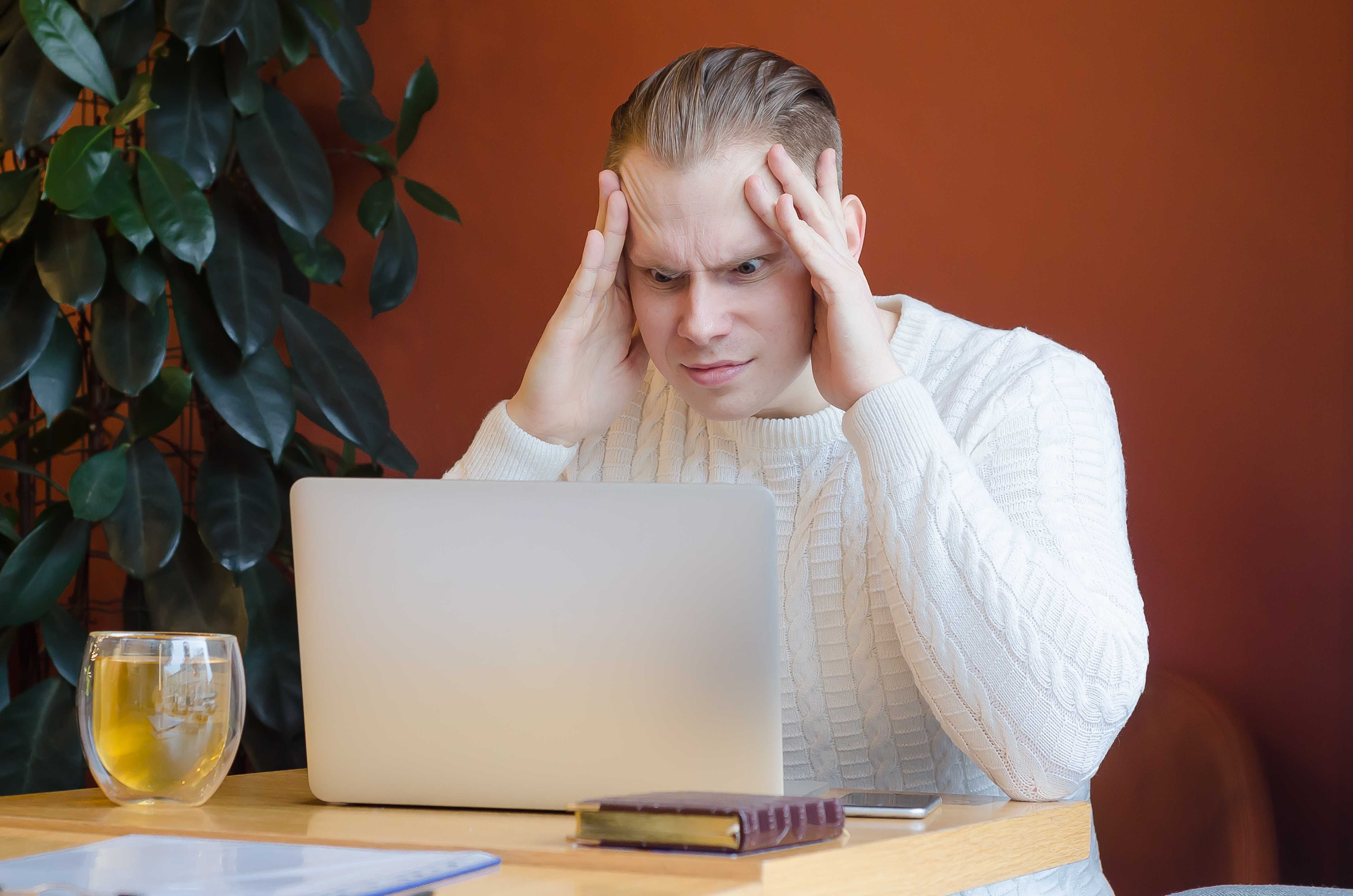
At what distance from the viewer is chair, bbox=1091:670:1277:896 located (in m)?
1.59

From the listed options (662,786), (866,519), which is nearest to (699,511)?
(662,786)

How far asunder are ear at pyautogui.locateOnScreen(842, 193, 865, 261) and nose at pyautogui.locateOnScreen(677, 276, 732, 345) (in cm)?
19

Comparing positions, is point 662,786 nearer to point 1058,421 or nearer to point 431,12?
point 1058,421

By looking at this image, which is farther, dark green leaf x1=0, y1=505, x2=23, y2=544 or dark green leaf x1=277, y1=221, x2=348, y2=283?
dark green leaf x1=277, y1=221, x2=348, y2=283

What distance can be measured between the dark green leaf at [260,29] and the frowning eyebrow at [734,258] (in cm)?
120

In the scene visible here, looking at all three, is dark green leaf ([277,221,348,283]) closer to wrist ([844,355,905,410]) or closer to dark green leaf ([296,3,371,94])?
dark green leaf ([296,3,371,94])

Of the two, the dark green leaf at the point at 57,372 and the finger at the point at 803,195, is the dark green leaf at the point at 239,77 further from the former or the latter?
the finger at the point at 803,195

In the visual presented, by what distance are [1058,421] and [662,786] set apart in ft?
2.21

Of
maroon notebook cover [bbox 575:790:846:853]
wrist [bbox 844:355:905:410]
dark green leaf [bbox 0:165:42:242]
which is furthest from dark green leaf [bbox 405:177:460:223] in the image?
maroon notebook cover [bbox 575:790:846:853]

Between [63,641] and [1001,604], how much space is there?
1.73 metres

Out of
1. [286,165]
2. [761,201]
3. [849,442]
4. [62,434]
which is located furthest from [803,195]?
[62,434]

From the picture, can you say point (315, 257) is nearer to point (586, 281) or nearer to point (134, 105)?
point (134, 105)

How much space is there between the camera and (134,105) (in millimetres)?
2145

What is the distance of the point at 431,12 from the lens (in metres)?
2.73
